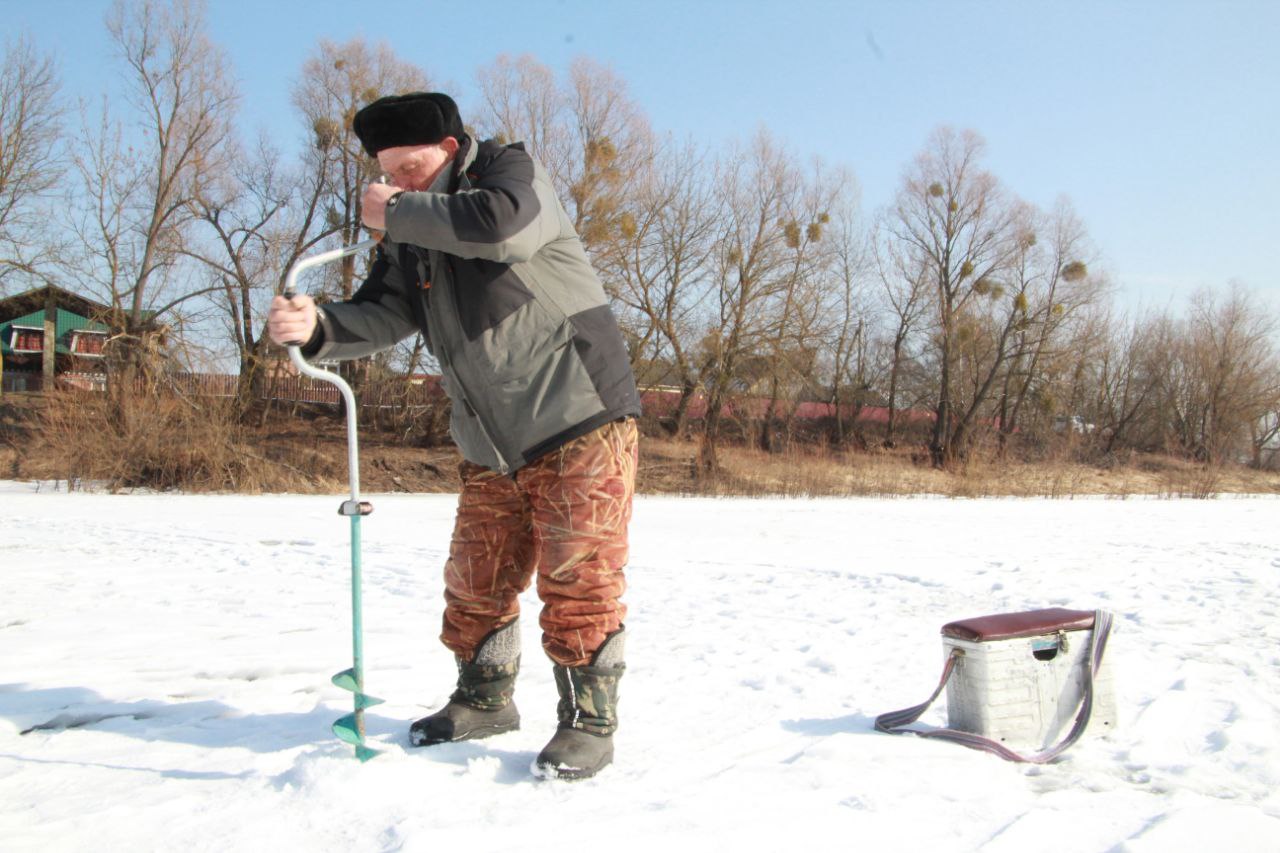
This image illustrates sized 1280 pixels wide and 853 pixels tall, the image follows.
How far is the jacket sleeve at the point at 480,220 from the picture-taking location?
2.04m

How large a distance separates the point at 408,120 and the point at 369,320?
0.55m

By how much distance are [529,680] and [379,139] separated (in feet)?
5.79

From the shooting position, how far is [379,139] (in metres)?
2.29

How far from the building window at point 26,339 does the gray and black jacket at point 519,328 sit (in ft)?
125

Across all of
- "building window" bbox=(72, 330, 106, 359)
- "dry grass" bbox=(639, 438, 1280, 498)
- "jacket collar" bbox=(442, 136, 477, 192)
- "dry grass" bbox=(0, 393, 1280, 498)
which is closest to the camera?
"jacket collar" bbox=(442, 136, 477, 192)

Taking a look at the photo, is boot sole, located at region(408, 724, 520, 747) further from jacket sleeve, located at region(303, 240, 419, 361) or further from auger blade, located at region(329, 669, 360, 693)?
jacket sleeve, located at region(303, 240, 419, 361)

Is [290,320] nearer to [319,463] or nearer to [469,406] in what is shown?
[469,406]

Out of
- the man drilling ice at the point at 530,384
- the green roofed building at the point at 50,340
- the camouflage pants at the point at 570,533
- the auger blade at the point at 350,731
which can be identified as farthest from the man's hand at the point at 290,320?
the green roofed building at the point at 50,340

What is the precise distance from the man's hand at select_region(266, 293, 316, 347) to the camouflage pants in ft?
1.88

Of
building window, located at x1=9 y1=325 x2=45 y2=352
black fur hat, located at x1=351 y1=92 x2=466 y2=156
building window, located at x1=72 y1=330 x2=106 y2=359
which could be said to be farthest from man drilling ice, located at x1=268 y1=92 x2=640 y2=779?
building window, located at x1=9 y1=325 x2=45 y2=352

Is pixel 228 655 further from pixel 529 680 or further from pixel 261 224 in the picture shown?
pixel 261 224

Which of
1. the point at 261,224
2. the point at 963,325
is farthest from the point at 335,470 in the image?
the point at 963,325

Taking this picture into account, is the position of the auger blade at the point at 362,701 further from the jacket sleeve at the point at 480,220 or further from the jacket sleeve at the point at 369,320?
the jacket sleeve at the point at 480,220

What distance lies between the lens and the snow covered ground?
1.83 metres
